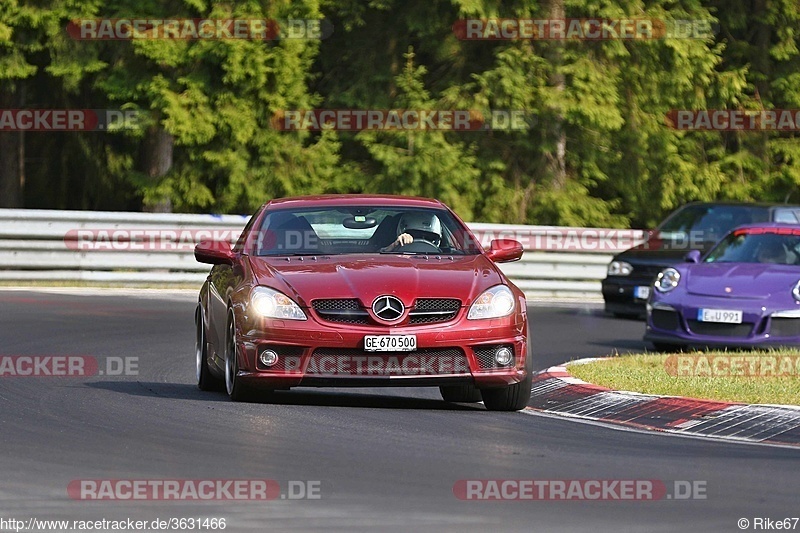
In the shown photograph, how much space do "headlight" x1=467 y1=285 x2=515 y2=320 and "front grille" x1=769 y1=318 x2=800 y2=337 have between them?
5.31 m

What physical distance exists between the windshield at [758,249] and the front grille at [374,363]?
285 inches

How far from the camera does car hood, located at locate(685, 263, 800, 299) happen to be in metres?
16.2

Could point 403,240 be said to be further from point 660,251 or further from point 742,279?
point 660,251

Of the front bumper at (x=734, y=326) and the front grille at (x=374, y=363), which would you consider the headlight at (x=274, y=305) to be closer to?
the front grille at (x=374, y=363)

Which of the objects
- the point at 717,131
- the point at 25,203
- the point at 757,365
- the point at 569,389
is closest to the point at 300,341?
the point at 569,389

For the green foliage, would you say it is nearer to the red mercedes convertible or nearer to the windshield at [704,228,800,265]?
the windshield at [704,228,800,265]

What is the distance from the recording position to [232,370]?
37.4ft

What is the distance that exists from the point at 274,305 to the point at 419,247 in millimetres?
1451

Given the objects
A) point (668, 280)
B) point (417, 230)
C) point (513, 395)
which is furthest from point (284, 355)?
point (668, 280)

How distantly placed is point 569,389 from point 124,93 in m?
15.6

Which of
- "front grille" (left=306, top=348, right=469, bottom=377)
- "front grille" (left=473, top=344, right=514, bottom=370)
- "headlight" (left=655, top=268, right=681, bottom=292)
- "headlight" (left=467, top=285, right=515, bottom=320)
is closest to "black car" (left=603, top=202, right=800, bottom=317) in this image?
"headlight" (left=655, top=268, right=681, bottom=292)

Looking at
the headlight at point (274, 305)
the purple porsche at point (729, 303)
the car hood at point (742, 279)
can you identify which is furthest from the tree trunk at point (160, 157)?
the headlight at point (274, 305)

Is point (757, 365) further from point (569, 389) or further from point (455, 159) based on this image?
point (455, 159)

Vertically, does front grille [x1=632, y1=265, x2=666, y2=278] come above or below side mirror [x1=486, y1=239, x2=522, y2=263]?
below
